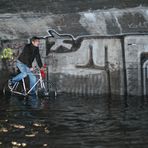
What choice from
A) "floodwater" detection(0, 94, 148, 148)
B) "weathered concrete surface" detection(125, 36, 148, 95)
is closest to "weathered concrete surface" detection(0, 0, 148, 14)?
"weathered concrete surface" detection(125, 36, 148, 95)

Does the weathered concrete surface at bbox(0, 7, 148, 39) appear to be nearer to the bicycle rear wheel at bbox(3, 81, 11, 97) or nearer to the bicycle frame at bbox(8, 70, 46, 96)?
the bicycle frame at bbox(8, 70, 46, 96)

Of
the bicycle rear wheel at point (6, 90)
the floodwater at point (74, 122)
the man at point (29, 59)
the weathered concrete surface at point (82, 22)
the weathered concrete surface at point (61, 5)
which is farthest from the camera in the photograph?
the bicycle rear wheel at point (6, 90)

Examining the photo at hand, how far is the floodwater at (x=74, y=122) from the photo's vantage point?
9.09 meters

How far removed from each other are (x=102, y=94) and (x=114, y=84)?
59 cm

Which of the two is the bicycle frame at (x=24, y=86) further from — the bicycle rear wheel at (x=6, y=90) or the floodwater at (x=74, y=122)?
the bicycle rear wheel at (x=6, y=90)

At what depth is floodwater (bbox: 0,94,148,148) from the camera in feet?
29.8

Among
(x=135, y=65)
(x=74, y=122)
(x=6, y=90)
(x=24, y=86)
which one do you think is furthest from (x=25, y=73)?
(x=74, y=122)

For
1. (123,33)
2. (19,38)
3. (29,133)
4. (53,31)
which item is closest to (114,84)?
(123,33)

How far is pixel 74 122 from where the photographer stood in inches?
444

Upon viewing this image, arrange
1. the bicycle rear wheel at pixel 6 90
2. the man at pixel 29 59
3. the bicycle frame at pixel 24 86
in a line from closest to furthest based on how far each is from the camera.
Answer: the bicycle frame at pixel 24 86 < the man at pixel 29 59 < the bicycle rear wheel at pixel 6 90

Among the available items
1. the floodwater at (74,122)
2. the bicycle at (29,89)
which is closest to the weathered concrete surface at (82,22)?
the bicycle at (29,89)

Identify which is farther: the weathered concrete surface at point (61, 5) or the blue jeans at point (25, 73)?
the blue jeans at point (25, 73)

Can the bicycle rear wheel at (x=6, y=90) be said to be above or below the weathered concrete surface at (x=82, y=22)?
below

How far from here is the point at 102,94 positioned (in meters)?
16.7
